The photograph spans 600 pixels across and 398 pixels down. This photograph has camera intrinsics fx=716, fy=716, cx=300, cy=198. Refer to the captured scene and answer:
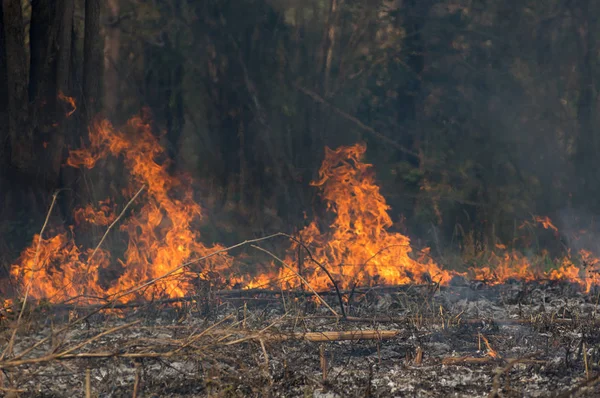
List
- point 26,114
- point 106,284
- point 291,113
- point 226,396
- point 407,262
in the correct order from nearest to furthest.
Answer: point 226,396 < point 106,284 < point 407,262 < point 26,114 < point 291,113

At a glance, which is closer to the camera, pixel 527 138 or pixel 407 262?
pixel 407 262

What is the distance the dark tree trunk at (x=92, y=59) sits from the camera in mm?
9398

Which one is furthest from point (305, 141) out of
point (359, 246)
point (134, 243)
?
point (134, 243)

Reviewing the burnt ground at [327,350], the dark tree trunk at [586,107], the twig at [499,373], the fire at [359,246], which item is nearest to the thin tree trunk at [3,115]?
the burnt ground at [327,350]

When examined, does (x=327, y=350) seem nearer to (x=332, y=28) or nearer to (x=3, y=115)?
(x=3, y=115)

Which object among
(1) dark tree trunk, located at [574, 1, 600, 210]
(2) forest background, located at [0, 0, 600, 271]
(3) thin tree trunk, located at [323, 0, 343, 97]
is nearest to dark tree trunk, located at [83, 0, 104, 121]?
(2) forest background, located at [0, 0, 600, 271]

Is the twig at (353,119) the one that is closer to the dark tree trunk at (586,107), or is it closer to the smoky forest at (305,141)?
the smoky forest at (305,141)

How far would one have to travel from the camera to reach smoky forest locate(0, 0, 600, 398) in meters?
8.97

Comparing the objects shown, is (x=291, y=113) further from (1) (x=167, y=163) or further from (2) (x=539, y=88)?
(2) (x=539, y=88)

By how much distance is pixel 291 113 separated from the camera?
1195 centimetres

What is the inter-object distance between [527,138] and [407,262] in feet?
16.4

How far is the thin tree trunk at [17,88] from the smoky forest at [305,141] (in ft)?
0.06

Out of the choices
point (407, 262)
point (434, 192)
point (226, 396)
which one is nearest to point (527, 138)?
point (434, 192)

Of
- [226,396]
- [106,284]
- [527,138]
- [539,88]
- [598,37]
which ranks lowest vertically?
[106,284]
